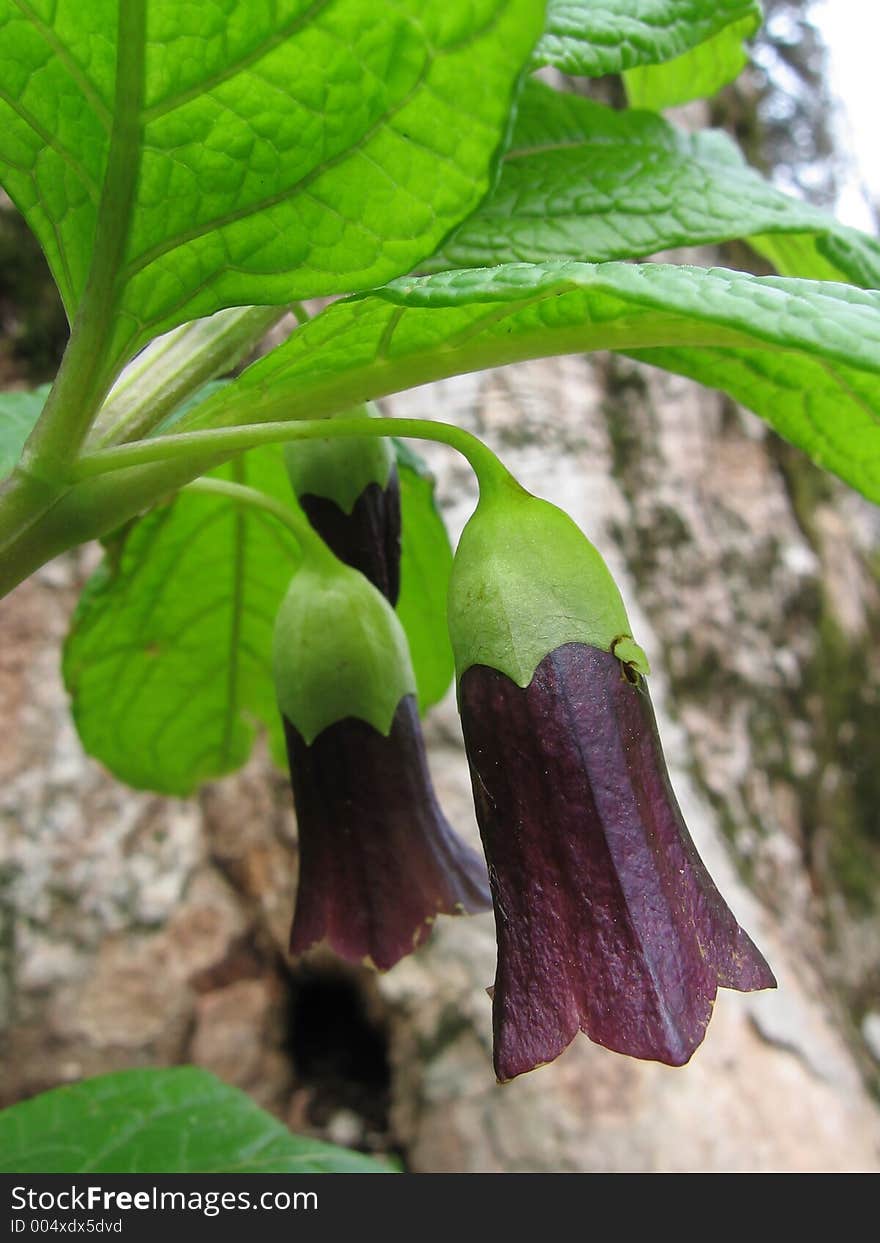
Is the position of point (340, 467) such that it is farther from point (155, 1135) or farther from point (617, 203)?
point (155, 1135)

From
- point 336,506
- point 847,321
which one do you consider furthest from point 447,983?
point 847,321

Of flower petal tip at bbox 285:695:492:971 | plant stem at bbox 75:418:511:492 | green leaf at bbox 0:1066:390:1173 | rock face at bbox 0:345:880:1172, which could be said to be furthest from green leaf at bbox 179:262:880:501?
rock face at bbox 0:345:880:1172

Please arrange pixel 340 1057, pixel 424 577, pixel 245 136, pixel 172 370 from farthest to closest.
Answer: pixel 340 1057 < pixel 424 577 < pixel 172 370 < pixel 245 136

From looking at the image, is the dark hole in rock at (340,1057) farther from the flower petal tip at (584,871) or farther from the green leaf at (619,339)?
the green leaf at (619,339)

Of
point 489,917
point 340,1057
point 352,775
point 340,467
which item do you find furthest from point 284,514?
point 340,1057

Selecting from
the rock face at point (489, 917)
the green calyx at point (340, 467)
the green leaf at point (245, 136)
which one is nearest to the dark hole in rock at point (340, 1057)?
the rock face at point (489, 917)

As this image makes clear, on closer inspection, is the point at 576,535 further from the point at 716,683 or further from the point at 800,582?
the point at 800,582
